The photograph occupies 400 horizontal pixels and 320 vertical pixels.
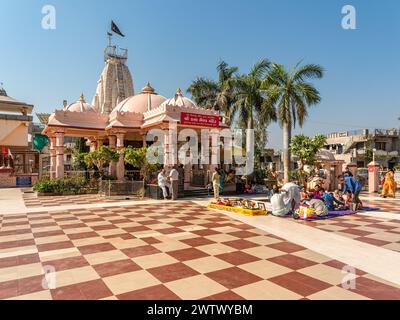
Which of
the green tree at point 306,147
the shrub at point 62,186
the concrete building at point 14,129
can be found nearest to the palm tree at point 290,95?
the green tree at point 306,147

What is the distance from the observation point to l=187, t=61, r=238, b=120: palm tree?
23.1 metres

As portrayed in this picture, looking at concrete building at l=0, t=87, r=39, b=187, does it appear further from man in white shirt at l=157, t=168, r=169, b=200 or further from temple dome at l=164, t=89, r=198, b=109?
man in white shirt at l=157, t=168, r=169, b=200

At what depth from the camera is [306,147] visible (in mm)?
15445

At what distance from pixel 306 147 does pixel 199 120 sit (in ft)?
21.4

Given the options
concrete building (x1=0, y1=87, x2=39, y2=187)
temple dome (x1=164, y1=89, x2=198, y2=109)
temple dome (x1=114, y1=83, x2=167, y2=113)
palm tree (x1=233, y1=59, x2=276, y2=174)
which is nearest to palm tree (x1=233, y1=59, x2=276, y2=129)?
palm tree (x1=233, y1=59, x2=276, y2=174)

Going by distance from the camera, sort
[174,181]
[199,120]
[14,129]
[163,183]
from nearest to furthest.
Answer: [163,183], [174,181], [199,120], [14,129]

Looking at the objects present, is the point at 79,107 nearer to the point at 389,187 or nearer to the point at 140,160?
the point at 140,160

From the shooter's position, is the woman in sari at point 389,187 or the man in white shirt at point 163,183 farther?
the woman in sari at point 389,187

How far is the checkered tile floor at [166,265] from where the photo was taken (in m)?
3.71

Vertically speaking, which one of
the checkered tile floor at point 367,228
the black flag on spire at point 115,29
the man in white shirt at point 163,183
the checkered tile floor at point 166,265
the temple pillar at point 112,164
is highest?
the black flag on spire at point 115,29

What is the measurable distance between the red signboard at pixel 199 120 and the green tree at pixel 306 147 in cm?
500

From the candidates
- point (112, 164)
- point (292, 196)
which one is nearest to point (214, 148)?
point (112, 164)

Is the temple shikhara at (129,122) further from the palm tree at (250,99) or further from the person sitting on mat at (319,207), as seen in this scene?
the person sitting on mat at (319,207)
